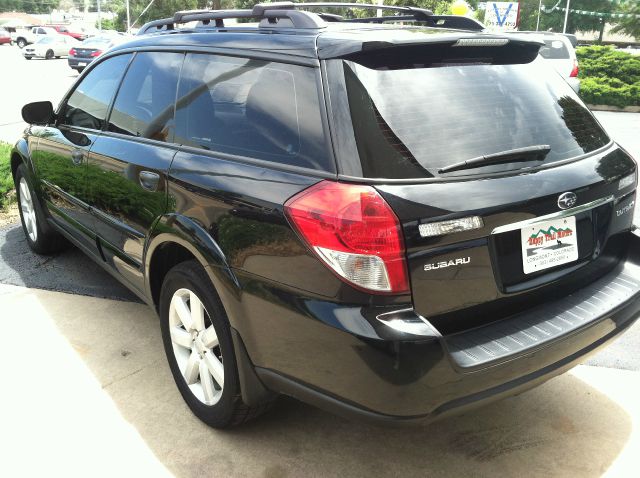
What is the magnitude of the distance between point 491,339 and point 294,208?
0.85 metres

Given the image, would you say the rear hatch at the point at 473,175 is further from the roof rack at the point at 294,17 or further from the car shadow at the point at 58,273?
the car shadow at the point at 58,273

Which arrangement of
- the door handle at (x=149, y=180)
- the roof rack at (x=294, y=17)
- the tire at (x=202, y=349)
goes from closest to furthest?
the tire at (x=202, y=349) < the roof rack at (x=294, y=17) < the door handle at (x=149, y=180)

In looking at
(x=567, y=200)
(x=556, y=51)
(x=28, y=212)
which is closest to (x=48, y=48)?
(x=556, y=51)

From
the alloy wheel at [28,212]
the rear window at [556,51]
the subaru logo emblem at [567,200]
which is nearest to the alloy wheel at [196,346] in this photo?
the subaru logo emblem at [567,200]

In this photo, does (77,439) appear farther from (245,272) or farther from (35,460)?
(245,272)

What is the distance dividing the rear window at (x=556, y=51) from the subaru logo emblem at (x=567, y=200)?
1293 cm

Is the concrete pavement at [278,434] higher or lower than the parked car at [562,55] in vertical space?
lower

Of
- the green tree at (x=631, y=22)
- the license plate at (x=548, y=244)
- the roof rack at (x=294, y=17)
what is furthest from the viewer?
the green tree at (x=631, y=22)

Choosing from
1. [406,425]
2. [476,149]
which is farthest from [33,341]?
[476,149]

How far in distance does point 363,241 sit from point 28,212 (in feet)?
13.4

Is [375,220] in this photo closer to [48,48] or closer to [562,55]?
[562,55]

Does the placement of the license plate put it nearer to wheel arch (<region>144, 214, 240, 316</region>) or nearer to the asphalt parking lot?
the asphalt parking lot

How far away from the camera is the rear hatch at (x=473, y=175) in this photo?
2.19 meters

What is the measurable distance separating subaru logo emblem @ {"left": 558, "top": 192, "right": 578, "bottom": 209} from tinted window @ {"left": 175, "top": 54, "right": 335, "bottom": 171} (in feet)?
2.97
